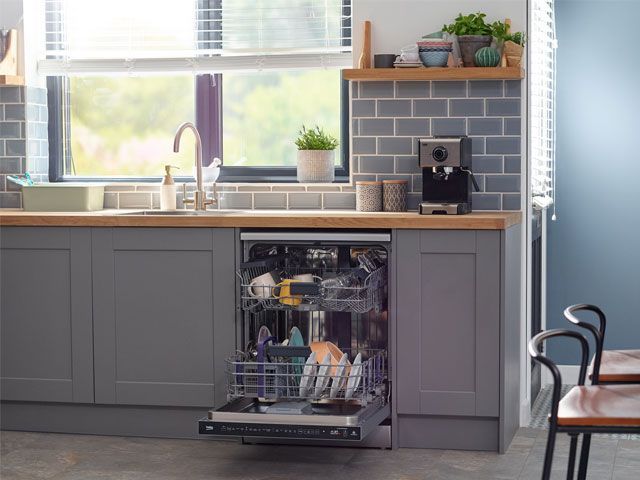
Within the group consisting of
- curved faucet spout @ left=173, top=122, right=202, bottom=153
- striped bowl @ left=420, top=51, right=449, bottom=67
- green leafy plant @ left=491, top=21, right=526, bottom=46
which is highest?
green leafy plant @ left=491, top=21, right=526, bottom=46

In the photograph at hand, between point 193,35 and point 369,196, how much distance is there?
3.92 ft

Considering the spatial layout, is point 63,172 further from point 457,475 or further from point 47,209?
point 457,475

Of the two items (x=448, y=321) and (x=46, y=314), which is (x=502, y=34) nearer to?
(x=448, y=321)

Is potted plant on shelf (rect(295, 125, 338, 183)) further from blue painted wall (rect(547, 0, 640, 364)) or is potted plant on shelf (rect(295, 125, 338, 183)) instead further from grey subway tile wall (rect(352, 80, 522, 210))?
blue painted wall (rect(547, 0, 640, 364))

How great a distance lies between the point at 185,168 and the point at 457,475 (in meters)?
2.10

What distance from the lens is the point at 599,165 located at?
527cm

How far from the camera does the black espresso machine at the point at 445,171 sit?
436 centimetres

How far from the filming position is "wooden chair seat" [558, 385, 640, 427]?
2.53m

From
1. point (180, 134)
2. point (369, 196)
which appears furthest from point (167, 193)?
point (369, 196)

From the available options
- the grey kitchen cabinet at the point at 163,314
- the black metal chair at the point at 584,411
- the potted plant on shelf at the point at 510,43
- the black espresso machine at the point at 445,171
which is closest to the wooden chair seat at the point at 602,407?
the black metal chair at the point at 584,411

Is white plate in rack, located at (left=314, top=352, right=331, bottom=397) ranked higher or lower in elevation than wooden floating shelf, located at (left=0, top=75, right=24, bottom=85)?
lower

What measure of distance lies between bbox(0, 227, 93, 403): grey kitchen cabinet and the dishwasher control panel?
2.78 ft

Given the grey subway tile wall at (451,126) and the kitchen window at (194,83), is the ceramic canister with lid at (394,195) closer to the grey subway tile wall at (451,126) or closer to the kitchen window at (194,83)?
the grey subway tile wall at (451,126)

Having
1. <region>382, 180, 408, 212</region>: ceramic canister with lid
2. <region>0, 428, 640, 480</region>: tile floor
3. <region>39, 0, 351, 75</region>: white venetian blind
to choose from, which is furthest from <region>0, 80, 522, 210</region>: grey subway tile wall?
<region>0, 428, 640, 480</region>: tile floor
